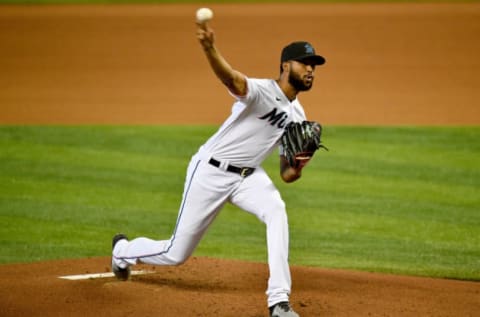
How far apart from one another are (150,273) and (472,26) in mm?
14273

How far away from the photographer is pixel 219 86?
16734mm

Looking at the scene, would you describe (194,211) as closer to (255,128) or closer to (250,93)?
(255,128)

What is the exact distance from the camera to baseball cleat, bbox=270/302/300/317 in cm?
653

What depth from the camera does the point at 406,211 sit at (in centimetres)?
1063

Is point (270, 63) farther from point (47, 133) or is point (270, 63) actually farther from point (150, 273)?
point (150, 273)

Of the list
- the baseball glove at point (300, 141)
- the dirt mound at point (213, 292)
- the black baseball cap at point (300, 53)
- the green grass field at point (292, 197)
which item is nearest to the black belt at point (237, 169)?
the baseball glove at point (300, 141)

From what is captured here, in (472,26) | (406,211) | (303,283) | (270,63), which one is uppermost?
(472,26)

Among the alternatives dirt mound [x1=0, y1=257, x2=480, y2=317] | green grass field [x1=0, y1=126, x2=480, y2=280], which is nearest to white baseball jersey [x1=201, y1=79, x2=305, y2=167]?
dirt mound [x1=0, y1=257, x2=480, y2=317]

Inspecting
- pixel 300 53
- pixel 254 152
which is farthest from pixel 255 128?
pixel 300 53

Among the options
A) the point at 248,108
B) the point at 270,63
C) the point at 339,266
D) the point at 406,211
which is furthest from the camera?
the point at 270,63

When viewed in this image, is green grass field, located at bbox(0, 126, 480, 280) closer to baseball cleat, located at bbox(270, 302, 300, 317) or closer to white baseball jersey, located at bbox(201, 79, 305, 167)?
white baseball jersey, located at bbox(201, 79, 305, 167)

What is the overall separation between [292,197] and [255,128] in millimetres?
4280

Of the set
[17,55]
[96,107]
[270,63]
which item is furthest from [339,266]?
[17,55]

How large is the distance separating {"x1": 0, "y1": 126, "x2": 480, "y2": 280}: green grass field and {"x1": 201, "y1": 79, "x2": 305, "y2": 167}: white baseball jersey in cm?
218
